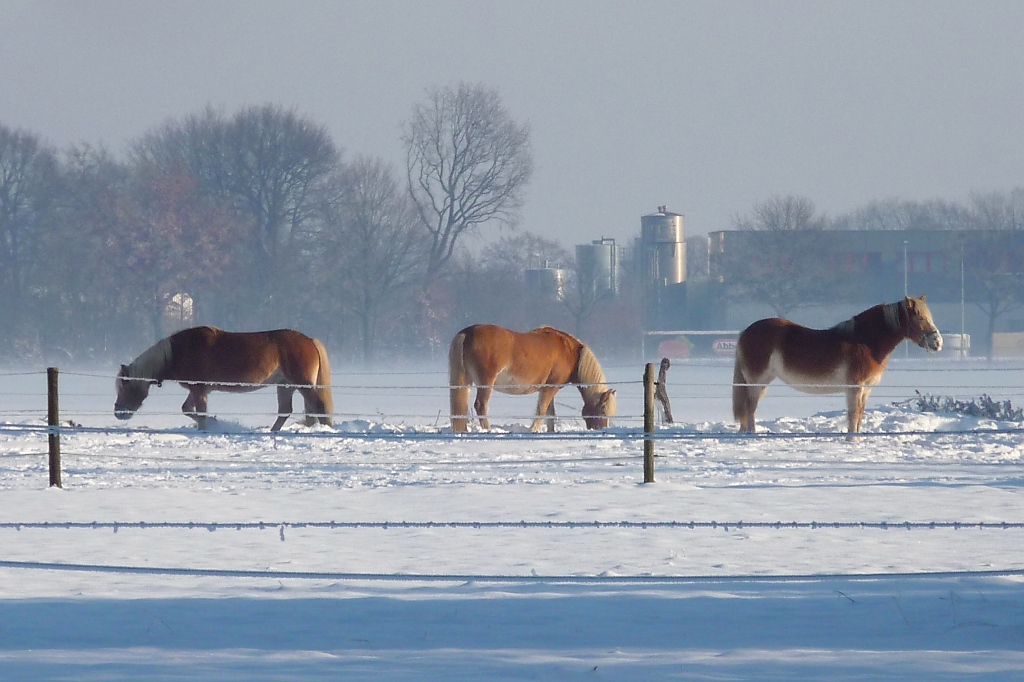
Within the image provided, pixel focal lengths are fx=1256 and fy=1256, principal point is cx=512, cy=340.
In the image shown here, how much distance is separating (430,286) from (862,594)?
140ft

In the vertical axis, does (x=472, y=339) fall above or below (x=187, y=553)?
above

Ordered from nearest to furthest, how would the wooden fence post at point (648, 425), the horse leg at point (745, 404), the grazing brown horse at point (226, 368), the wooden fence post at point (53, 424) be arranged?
the wooden fence post at point (53, 424) → the wooden fence post at point (648, 425) → the horse leg at point (745, 404) → the grazing brown horse at point (226, 368)

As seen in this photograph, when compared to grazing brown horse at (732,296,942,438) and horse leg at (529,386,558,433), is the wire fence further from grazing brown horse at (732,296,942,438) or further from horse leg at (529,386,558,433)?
horse leg at (529,386,558,433)

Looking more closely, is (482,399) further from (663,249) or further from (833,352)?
(663,249)

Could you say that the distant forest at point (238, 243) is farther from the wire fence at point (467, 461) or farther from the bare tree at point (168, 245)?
the wire fence at point (467, 461)

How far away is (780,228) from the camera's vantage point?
53281 mm

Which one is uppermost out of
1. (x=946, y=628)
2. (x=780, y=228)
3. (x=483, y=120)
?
(x=483, y=120)

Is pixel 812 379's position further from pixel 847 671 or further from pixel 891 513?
pixel 847 671

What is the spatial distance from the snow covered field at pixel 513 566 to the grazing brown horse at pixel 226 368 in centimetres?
198

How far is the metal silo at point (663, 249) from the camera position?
62.7 meters

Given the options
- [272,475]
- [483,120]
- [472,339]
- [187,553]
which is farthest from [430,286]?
[187,553]

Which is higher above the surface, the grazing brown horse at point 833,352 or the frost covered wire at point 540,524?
the grazing brown horse at point 833,352

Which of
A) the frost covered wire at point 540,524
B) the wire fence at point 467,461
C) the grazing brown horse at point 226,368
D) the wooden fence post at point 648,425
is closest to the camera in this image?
the wire fence at point 467,461

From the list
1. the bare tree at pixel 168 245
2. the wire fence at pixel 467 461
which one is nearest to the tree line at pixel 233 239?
the bare tree at pixel 168 245
